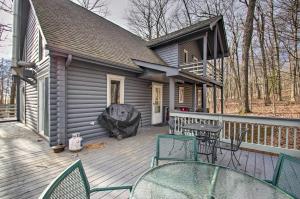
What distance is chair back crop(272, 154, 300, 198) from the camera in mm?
1437

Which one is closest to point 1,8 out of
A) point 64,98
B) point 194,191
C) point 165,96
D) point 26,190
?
point 64,98

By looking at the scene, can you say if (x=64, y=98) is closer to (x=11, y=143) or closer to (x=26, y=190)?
(x=11, y=143)

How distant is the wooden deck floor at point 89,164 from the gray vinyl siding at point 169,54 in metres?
6.13

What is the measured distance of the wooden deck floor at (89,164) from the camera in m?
2.65

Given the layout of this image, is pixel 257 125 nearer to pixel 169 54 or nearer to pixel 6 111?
pixel 169 54

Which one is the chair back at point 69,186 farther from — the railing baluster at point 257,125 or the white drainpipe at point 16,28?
the white drainpipe at point 16,28

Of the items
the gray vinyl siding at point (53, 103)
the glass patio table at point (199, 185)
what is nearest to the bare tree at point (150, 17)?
the gray vinyl siding at point (53, 103)

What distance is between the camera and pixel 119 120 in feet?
18.2

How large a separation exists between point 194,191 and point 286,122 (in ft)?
11.8

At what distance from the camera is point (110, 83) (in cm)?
629

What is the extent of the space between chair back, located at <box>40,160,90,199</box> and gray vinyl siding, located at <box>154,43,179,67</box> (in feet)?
29.6

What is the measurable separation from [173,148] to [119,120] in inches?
137

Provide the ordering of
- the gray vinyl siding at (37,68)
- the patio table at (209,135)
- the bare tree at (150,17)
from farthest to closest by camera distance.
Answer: the bare tree at (150,17) → the gray vinyl siding at (37,68) → the patio table at (209,135)

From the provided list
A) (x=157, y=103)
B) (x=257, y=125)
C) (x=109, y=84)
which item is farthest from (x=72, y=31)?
(x=257, y=125)
